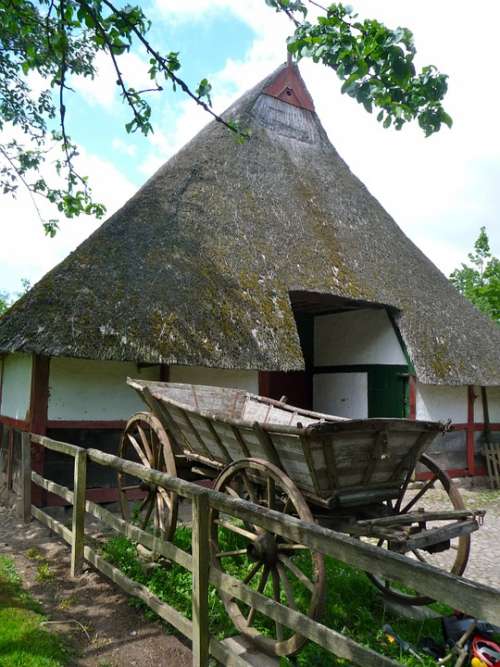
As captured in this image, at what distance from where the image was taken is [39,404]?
588 cm

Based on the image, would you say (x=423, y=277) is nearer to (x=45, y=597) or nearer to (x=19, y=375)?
(x=19, y=375)

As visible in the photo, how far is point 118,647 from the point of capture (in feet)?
10.3

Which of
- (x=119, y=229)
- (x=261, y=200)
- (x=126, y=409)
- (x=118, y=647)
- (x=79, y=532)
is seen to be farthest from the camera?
(x=261, y=200)

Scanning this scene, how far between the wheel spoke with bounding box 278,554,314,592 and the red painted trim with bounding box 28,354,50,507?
12.5 feet

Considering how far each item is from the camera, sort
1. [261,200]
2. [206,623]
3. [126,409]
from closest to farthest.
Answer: [206,623]
[126,409]
[261,200]

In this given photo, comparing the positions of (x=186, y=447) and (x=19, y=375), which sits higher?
(x=19, y=375)

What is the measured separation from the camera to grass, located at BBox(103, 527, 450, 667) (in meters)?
3.15

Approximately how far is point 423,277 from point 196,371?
532 centimetres

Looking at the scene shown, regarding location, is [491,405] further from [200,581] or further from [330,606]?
[200,581]

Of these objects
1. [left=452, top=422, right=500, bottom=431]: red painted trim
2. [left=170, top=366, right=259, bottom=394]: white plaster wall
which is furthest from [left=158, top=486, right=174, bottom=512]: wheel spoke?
[left=452, top=422, right=500, bottom=431]: red painted trim

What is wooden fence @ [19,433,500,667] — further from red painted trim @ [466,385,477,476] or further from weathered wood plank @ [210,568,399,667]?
red painted trim @ [466,385,477,476]

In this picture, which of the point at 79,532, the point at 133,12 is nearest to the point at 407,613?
the point at 79,532

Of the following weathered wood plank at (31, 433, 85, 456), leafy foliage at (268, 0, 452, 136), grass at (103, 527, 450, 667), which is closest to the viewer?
leafy foliage at (268, 0, 452, 136)

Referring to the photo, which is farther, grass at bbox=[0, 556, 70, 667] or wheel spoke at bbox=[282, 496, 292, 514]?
wheel spoke at bbox=[282, 496, 292, 514]
